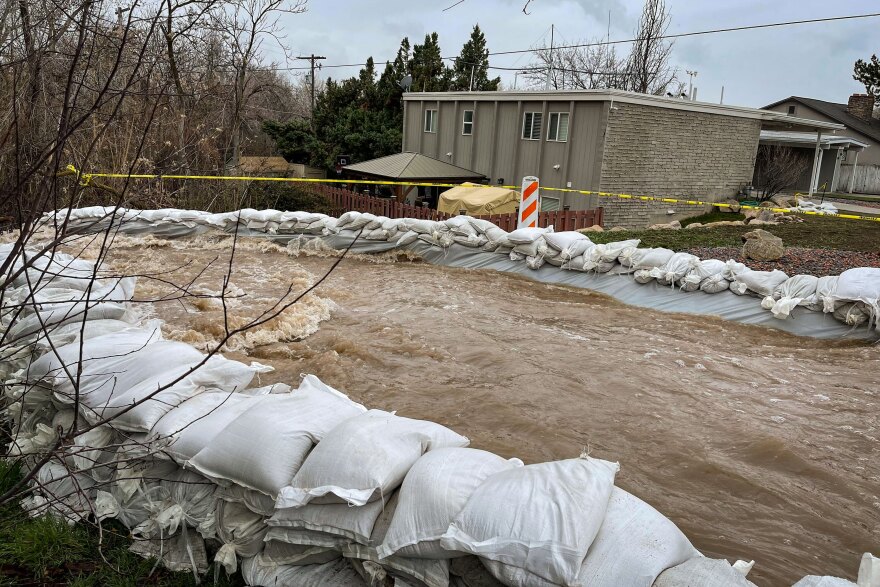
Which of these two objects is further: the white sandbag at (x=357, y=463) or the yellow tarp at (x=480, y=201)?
the yellow tarp at (x=480, y=201)

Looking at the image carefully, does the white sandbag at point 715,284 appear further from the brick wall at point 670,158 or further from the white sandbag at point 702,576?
the brick wall at point 670,158

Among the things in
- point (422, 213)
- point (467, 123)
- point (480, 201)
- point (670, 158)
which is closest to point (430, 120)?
point (467, 123)

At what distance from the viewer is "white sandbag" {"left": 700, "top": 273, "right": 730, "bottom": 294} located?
21.7ft

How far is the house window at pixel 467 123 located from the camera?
1867 centimetres

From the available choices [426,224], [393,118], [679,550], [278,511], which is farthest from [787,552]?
[393,118]

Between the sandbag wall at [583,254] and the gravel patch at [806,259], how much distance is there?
47.0 inches

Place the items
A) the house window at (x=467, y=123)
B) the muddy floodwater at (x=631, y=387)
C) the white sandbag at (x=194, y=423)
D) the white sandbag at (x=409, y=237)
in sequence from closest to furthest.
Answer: the white sandbag at (x=194, y=423), the muddy floodwater at (x=631, y=387), the white sandbag at (x=409, y=237), the house window at (x=467, y=123)

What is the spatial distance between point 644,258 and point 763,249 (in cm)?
204

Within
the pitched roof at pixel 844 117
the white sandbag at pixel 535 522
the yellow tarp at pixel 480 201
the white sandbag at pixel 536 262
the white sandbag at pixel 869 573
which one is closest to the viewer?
the white sandbag at pixel 869 573

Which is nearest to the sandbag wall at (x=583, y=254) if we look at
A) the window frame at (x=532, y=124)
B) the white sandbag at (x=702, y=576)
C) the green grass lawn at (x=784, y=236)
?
the green grass lawn at (x=784, y=236)

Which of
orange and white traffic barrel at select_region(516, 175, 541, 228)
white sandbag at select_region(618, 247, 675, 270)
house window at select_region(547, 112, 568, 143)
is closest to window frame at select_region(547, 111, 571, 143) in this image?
house window at select_region(547, 112, 568, 143)

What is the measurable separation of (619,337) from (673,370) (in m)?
0.81

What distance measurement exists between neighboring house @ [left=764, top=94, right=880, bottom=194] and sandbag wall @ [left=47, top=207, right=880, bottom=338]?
25729 mm

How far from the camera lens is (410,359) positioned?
5371 mm
